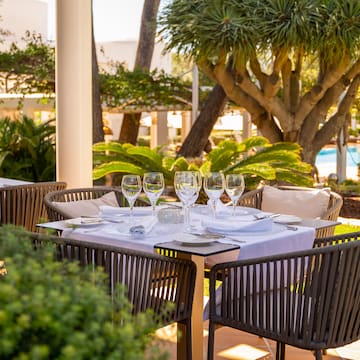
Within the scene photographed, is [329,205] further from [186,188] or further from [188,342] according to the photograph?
[188,342]

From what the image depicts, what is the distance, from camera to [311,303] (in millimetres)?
2812

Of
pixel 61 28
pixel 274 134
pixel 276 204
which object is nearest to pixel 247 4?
pixel 274 134

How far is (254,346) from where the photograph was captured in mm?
4078

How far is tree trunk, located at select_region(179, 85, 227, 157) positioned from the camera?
1093 cm

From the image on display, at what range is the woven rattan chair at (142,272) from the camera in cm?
291

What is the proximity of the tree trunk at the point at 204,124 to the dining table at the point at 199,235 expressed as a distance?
288 inches

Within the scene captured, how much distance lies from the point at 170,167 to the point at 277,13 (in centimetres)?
215

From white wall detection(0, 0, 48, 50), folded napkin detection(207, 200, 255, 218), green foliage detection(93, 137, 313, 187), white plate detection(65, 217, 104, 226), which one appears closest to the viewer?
white plate detection(65, 217, 104, 226)

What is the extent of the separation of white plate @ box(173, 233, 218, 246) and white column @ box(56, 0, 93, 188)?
2.72 m

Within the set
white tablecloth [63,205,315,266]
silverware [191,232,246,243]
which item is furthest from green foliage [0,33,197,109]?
silverware [191,232,246,243]

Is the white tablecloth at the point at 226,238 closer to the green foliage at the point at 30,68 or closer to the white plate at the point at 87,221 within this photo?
the white plate at the point at 87,221

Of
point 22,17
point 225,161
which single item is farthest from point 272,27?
point 22,17

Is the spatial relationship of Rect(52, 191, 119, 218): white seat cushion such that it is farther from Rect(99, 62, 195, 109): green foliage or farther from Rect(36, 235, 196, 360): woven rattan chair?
Rect(99, 62, 195, 109): green foliage

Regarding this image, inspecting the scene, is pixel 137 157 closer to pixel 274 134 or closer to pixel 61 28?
pixel 274 134
